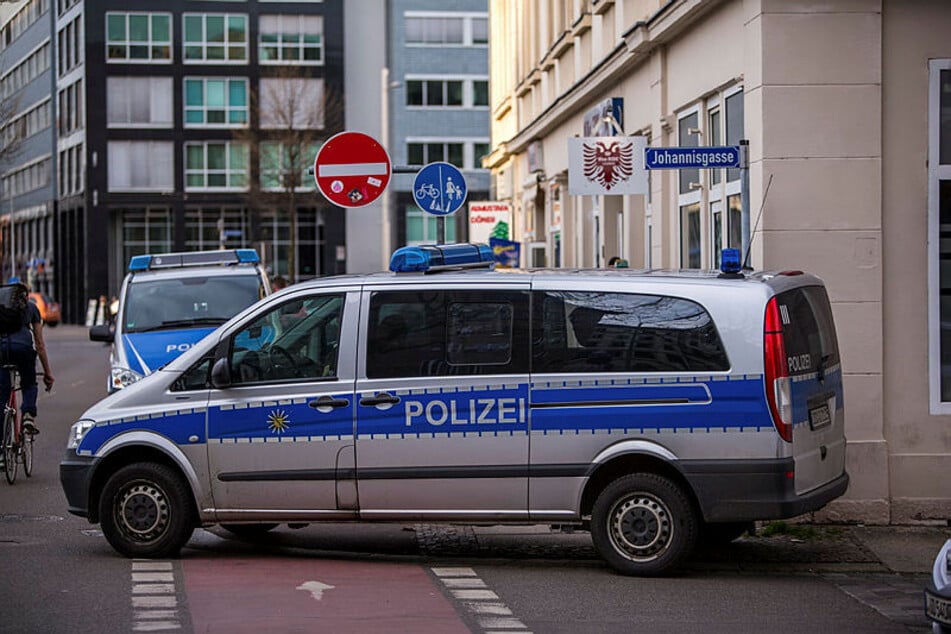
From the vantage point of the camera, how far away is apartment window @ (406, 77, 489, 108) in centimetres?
8012

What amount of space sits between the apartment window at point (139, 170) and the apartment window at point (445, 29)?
42.9 feet

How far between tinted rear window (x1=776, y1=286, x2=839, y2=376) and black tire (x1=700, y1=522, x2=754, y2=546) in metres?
1.24

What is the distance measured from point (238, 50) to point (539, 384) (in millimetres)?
71004

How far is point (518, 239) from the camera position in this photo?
122 ft

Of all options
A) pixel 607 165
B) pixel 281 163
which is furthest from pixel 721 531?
pixel 281 163

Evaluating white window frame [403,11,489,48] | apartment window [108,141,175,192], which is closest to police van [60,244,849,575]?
apartment window [108,141,175,192]

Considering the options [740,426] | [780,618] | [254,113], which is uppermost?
[254,113]

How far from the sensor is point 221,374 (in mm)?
10516

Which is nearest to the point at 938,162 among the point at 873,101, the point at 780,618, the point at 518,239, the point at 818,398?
the point at 873,101

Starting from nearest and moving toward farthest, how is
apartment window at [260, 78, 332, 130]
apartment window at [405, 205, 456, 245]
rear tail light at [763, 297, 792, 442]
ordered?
rear tail light at [763, 297, 792, 442] < apartment window at [260, 78, 332, 130] < apartment window at [405, 205, 456, 245]

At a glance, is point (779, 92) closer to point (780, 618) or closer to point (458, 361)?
point (458, 361)

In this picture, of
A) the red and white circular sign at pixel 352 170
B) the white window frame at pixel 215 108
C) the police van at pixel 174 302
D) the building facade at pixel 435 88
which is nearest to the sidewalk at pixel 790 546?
the red and white circular sign at pixel 352 170

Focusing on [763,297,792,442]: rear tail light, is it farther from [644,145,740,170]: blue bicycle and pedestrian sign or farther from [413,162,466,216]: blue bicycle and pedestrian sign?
[413,162,466,216]: blue bicycle and pedestrian sign

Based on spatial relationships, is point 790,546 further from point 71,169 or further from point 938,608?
point 71,169
